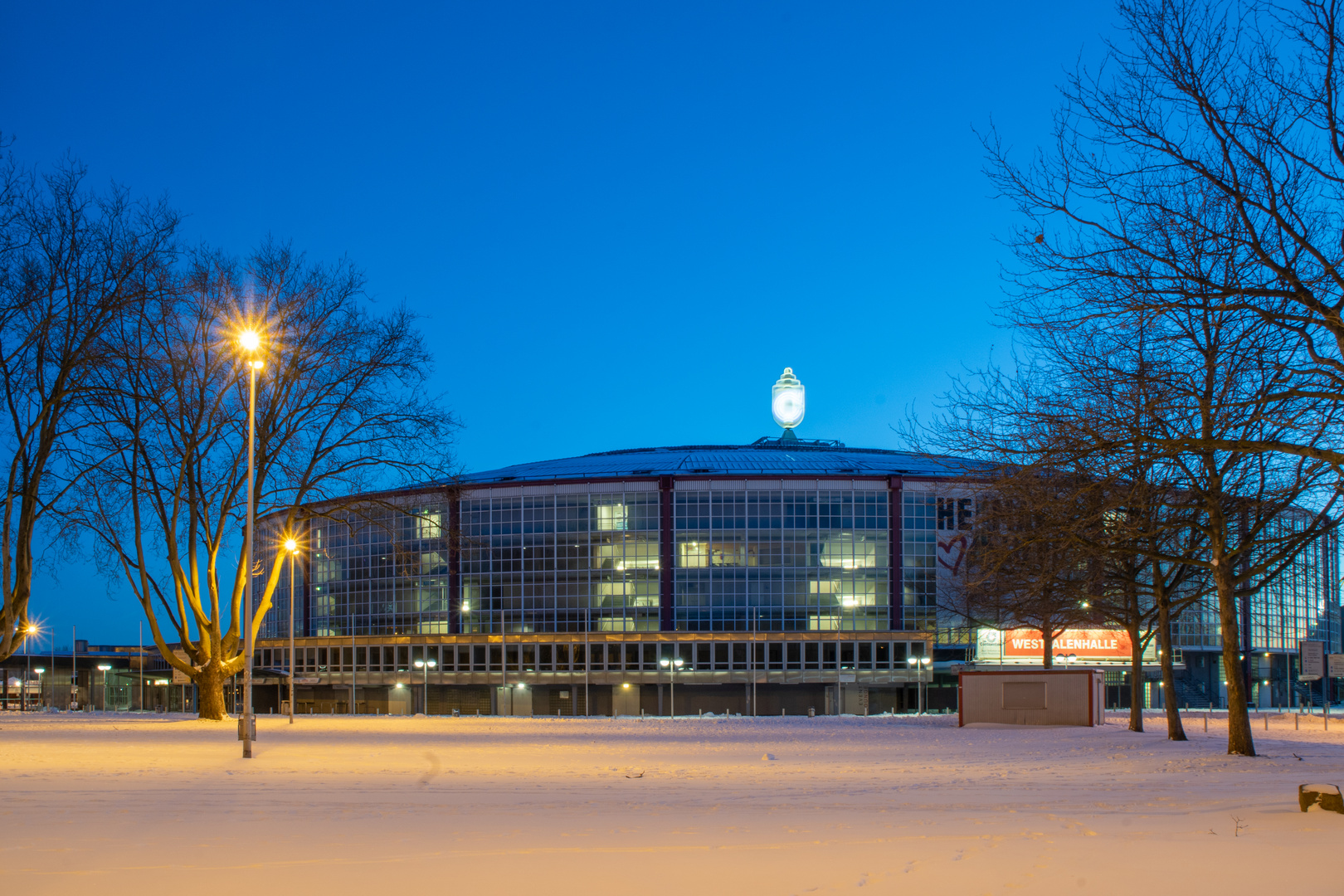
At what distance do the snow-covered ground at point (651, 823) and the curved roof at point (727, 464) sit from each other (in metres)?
66.4

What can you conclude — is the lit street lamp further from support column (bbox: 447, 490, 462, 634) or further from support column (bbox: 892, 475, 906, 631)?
support column (bbox: 447, 490, 462, 634)

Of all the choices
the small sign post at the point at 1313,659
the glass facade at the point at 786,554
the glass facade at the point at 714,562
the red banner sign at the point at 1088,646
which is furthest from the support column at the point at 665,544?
the small sign post at the point at 1313,659

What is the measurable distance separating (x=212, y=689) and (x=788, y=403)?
3126 inches

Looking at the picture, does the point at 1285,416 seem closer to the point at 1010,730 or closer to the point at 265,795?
the point at 265,795

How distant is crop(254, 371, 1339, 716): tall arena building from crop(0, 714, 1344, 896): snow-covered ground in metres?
61.3

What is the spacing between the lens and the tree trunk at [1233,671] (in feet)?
85.3

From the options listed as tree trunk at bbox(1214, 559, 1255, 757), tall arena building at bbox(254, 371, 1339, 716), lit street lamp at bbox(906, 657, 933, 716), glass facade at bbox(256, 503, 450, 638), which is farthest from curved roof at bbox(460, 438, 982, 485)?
tree trunk at bbox(1214, 559, 1255, 757)

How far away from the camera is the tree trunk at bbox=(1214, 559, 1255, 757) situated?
26.0 m

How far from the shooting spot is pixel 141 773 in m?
Result: 18.6

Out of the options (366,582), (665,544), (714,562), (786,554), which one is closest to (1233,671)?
→ (786,554)

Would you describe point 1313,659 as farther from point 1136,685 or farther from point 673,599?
point 673,599

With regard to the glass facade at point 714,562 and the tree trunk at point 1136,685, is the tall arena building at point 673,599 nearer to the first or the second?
the glass facade at point 714,562

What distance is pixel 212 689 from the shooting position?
41.6m

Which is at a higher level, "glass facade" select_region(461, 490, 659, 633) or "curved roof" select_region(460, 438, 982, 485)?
"curved roof" select_region(460, 438, 982, 485)
